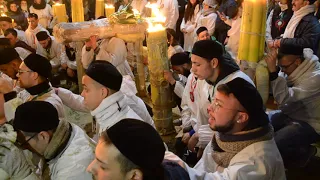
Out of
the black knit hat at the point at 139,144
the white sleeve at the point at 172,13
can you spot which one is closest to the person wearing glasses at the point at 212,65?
the black knit hat at the point at 139,144

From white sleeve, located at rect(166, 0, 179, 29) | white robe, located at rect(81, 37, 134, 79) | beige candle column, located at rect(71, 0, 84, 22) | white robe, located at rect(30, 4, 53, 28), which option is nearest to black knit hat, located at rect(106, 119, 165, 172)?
white robe, located at rect(81, 37, 134, 79)

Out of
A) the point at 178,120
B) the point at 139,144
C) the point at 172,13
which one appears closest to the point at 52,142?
the point at 139,144

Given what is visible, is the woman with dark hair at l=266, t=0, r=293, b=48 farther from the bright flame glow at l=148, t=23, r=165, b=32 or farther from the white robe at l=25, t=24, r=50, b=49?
the white robe at l=25, t=24, r=50, b=49

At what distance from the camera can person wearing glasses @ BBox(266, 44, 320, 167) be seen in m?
4.18

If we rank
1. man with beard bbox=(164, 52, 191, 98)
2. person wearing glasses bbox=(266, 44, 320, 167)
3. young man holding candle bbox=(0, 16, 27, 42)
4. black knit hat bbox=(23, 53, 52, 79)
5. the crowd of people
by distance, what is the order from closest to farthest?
the crowd of people < black knit hat bbox=(23, 53, 52, 79) < person wearing glasses bbox=(266, 44, 320, 167) < man with beard bbox=(164, 52, 191, 98) < young man holding candle bbox=(0, 16, 27, 42)

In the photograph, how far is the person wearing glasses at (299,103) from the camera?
4176 millimetres

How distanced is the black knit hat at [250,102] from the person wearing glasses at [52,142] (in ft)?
3.74

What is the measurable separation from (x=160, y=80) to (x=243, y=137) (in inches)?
110

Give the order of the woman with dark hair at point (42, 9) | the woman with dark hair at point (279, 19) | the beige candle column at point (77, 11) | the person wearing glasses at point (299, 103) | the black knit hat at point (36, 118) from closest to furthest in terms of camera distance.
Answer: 1. the black knit hat at point (36, 118)
2. the person wearing glasses at point (299, 103)
3. the beige candle column at point (77, 11)
4. the woman with dark hair at point (279, 19)
5. the woman with dark hair at point (42, 9)

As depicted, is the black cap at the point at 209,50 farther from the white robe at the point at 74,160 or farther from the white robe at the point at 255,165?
the white robe at the point at 74,160

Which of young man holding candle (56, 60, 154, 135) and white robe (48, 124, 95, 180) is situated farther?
young man holding candle (56, 60, 154, 135)

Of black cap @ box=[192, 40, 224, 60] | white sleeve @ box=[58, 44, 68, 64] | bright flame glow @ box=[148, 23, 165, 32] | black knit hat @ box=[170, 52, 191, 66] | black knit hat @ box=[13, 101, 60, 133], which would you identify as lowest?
white sleeve @ box=[58, 44, 68, 64]

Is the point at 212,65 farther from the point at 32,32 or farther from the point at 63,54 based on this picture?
the point at 32,32

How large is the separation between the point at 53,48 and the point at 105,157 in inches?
264
